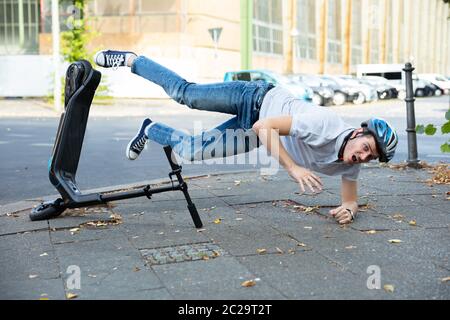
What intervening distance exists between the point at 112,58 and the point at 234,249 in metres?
2.19

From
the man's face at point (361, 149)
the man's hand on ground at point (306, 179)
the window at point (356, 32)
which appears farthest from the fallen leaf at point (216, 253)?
the window at point (356, 32)

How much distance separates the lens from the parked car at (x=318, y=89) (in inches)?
1193

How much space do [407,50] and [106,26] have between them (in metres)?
50.0

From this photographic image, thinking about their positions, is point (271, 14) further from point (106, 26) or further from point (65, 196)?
point (65, 196)

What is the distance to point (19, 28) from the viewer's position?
39719mm

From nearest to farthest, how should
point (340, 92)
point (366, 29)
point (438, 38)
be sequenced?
point (340, 92) < point (366, 29) < point (438, 38)

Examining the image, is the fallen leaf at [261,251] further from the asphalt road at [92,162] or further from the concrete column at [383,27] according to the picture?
the concrete column at [383,27]

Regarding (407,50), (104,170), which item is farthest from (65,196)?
(407,50)

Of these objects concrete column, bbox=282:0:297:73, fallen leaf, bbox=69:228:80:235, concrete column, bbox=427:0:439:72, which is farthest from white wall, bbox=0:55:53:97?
concrete column, bbox=427:0:439:72

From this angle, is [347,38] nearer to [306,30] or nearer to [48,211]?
[306,30]

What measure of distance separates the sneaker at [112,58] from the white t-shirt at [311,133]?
1.36m

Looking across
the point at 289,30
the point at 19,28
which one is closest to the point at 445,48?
the point at 289,30

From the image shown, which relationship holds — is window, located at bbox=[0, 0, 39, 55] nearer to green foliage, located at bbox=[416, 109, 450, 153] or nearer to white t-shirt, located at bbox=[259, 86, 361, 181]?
green foliage, located at bbox=[416, 109, 450, 153]

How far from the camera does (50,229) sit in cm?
483
